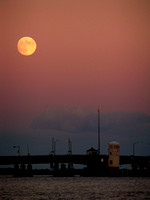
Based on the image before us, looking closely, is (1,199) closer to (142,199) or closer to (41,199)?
(41,199)

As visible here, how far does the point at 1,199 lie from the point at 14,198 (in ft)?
11.1

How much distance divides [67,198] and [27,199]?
8.07 metres

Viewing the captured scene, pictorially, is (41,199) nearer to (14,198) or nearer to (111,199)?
(14,198)

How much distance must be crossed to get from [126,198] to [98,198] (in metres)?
5.50

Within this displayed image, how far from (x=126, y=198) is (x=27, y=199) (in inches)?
760

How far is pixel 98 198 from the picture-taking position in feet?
303

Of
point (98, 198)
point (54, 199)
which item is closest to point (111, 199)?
point (98, 198)

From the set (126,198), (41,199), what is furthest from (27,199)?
(126,198)

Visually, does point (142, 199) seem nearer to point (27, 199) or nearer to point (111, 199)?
point (111, 199)

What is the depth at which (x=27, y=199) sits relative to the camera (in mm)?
89938

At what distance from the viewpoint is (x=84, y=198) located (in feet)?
305

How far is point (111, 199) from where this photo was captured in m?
89.8

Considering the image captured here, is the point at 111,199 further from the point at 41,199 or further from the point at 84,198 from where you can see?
the point at 41,199

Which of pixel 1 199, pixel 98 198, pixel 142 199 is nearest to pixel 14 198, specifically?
pixel 1 199
